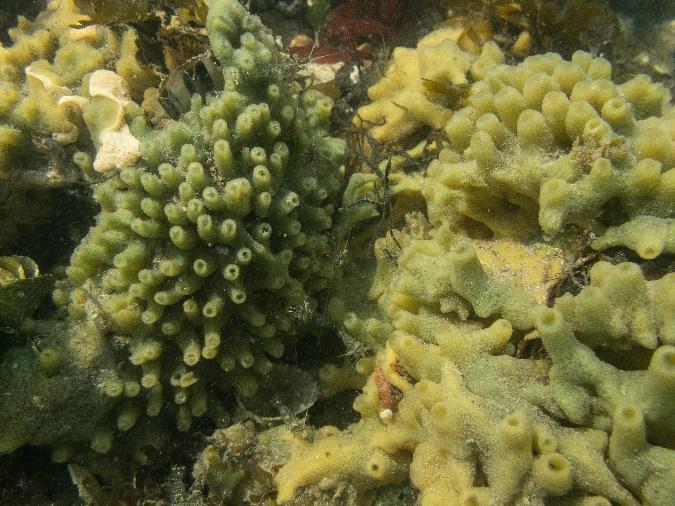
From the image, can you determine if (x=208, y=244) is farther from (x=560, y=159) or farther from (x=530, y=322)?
(x=560, y=159)

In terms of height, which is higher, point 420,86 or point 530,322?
point 420,86

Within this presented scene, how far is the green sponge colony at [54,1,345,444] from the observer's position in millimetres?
2348

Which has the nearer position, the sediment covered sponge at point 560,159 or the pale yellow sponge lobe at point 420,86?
the sediment covered sponge at point 560,159

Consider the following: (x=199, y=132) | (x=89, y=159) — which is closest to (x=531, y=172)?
(x=199, y=132)

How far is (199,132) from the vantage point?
Result: 2500 millimetres

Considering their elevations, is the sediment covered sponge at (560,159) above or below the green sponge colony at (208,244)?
above

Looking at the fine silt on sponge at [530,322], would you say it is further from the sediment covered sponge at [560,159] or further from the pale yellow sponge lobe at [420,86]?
the pale yellow sponge lobe at [420,86]

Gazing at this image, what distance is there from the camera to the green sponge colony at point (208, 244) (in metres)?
2.35

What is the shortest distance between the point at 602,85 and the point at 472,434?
69.9 inches

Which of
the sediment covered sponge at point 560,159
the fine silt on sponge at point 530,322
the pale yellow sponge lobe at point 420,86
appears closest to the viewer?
the fine silt on sponge at point 530,322

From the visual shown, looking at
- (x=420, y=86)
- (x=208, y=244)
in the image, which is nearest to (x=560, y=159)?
(x=420, y=86)

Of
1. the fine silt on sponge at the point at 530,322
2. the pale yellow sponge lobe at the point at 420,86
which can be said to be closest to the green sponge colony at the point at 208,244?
the fine silt on sponge at the point at 530,322

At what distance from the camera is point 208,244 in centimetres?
242

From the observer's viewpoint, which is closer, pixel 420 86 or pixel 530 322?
pixel 530 322
